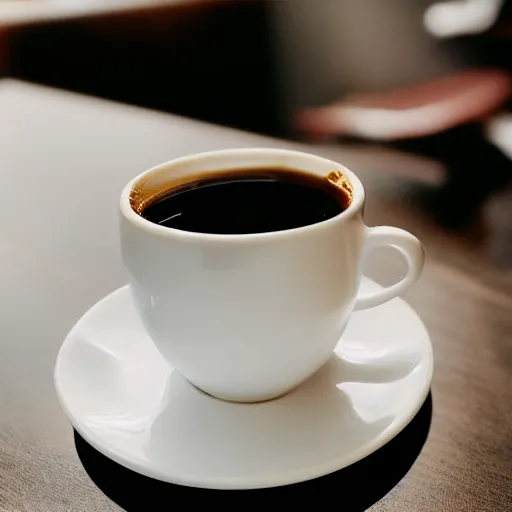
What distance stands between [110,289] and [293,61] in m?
1.55

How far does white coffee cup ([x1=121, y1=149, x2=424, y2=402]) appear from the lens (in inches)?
16.0

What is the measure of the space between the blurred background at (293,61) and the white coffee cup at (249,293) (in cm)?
77

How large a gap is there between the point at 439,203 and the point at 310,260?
16.6 inches

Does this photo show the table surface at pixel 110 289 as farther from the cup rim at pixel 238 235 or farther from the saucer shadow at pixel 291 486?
the cup rim at pixel 238 235

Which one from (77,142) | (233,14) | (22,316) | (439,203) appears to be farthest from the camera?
(233,14)

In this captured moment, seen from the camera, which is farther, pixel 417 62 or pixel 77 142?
pixel 417 62

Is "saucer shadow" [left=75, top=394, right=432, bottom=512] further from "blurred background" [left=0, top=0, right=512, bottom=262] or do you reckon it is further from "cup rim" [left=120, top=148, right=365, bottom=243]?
"blurred background" [left=0, top=0, right=512, bottom=262]

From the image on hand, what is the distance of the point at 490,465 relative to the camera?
42 centimetres

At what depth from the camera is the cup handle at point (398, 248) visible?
48 centimetres

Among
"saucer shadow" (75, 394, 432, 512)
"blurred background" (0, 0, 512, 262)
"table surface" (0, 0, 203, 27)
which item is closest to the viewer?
"saucer shadow" (75, 394, 432, 512)

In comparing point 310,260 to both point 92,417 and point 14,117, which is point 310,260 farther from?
point 14,117

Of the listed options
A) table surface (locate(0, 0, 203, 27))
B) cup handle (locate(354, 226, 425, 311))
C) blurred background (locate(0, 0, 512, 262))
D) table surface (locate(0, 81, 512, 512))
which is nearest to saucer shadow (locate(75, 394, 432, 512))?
table surface (locate(0, 81, 512, 512))

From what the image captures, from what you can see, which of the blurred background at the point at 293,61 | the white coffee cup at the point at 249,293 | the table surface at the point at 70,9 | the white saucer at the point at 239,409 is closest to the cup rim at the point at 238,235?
the white coffee cup at the point at 249,293

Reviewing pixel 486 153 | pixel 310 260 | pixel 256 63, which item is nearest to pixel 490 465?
pixel 310 260
